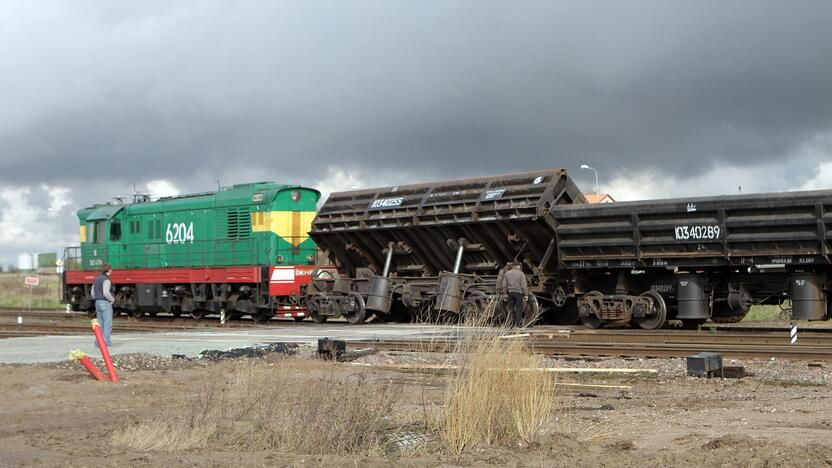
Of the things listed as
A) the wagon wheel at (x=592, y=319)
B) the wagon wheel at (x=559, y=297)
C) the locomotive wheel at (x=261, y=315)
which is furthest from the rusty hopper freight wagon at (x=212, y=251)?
the wagon wheel at (x=592, y=319)

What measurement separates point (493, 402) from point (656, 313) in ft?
45.3

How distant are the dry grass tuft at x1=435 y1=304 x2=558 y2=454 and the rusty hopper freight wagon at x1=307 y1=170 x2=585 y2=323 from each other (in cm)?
1332

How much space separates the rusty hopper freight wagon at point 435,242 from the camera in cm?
2314

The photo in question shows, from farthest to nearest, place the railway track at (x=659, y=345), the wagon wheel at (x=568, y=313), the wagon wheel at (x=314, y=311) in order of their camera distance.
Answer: the wagon wheel at (x=314, y=311), the wagon wheel at (x=568, y=313), the railway track at (x=659, y=345)

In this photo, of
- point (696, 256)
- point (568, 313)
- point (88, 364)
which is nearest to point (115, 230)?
point (568, 313)

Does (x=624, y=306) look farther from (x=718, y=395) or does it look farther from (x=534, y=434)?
(x=534, y=434)

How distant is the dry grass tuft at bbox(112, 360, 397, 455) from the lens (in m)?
8.17

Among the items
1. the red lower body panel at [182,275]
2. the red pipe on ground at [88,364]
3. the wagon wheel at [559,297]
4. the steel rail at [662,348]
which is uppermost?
the red lower body panel at [182,275]

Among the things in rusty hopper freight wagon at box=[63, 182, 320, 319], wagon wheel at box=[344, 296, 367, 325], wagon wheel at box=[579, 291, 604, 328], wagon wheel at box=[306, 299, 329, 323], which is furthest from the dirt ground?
rusty hopper freight wagon at box=[63, 182, 320, 319]

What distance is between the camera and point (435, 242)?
25.2 m

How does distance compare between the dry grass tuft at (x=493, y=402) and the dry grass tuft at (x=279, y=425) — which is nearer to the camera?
the dry grass tuft at (x=493, y=402)

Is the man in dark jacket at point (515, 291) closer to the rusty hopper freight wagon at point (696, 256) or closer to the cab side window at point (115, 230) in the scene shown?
the rusty hopper freight wagon at point (696, 256)

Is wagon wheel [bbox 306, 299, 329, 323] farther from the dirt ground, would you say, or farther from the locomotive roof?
the dirt ground

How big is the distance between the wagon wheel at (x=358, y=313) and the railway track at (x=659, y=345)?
8.11m
